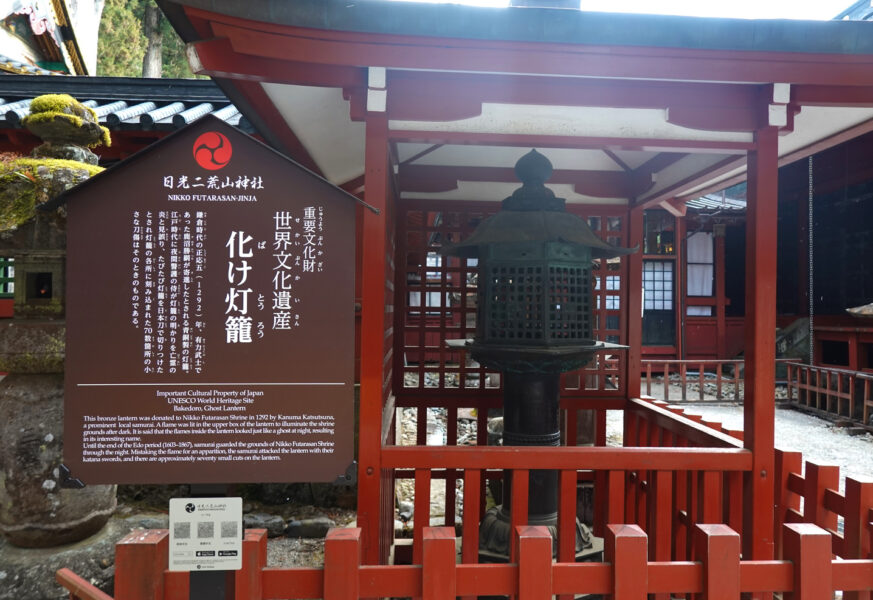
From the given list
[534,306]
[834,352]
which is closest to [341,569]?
[534,306]

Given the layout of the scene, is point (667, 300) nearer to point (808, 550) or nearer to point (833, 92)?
point (833, 92)

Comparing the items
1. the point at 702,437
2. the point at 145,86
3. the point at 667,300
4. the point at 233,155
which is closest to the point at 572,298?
the point at 702,437

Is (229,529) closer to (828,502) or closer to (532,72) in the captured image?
(532,72)

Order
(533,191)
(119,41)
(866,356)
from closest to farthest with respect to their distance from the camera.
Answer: (533,191) < (866,356) < (119,41)

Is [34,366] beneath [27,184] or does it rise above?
beneath

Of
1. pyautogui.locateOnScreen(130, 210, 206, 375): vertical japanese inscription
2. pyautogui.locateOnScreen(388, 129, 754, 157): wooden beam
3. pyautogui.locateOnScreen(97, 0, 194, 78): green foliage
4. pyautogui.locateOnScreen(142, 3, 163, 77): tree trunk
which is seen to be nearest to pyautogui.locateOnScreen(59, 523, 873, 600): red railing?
pyautogui.locateOnScreen(130, 210, 206, 375): vertical japanese inscription

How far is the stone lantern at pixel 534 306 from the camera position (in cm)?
285

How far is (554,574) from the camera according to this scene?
68.1 inches

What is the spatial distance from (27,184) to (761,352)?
4.48 metres

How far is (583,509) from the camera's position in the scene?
14.6ft

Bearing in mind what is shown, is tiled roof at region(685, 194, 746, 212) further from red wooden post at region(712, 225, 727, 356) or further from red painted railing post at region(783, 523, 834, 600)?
red painted railing post at region(783, 523, 834, 600)

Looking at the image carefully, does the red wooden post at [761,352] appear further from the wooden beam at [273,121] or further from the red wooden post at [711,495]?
the wooden beam at [273,121]

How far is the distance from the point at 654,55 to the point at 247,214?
195 cm

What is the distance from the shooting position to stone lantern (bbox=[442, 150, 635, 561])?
285 centimetres
